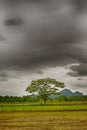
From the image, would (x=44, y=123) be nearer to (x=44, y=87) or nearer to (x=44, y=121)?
(x=44, y=121)

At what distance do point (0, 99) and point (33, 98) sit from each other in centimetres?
708

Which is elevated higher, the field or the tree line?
the tree line

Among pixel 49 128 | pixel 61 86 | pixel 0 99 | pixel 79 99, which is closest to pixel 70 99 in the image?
pixel 79 99

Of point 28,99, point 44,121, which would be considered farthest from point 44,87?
point 44,121

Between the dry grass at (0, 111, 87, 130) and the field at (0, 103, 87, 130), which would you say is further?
the field at (0, 103, 87, 130)

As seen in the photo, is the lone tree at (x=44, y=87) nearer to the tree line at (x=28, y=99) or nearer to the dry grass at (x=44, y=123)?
the tree line at (x=28, y=99)

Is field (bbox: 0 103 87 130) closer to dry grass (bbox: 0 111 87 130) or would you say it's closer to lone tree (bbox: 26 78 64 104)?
dry grass (bbox: 0 111 87 130)

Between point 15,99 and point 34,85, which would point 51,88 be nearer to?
point 34,85

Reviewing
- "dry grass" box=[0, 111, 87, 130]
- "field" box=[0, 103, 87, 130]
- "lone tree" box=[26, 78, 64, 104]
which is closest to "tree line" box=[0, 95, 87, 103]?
"lone tree" box=[26, 78, 64, 104]

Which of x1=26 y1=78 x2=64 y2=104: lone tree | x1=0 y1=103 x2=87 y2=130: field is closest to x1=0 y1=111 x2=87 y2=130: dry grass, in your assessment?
x1=0 y1=103 x2=87 y2=130: field

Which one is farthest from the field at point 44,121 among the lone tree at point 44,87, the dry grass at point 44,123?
the lone tree at point 44,87

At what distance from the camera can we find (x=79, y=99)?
63.5m

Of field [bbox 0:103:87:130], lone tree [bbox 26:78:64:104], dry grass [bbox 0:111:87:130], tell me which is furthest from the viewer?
lone tree [bbox 26:78:64:104]

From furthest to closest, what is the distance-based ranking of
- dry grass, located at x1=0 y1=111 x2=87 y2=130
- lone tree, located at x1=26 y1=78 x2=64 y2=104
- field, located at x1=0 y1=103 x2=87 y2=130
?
lone tree, located at x1=26 y1=78 x2=64 y2=104, field, located at x1=0 y1=103 x2=87 y2=130, dry grass, located at x1=0 y1=111 x2=87 y2=130
